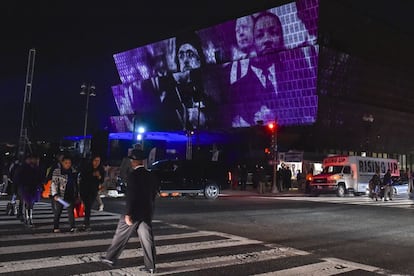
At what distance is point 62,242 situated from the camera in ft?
29.3

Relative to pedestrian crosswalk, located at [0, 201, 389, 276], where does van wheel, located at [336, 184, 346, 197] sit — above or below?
above

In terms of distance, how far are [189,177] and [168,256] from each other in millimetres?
14240

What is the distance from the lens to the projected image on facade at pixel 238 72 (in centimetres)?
5775

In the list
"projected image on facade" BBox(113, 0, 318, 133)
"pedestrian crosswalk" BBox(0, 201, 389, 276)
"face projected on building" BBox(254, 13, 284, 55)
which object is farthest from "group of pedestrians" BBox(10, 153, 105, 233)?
"face projected on building" BBox(254, 13, 284, 55)

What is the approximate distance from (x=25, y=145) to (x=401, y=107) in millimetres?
60590

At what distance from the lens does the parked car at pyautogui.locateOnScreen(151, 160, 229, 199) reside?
2178 centimetres

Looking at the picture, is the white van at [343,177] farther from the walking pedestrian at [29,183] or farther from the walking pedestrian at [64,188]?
the walking pedestrian at [64,188]

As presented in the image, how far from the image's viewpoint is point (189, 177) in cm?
2217

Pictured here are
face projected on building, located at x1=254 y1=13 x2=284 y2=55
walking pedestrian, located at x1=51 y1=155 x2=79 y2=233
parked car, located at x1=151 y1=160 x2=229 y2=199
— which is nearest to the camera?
walking pedestrian, located at x1=51 y1=155 x2=79 y2=233

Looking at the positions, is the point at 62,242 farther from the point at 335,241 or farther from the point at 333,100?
the point at 333,100

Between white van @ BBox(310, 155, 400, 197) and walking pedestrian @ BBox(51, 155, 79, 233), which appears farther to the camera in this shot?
white van @ BBox(310, 155, 400, 197)

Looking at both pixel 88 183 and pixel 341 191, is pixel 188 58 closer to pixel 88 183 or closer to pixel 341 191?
pixel 341 191

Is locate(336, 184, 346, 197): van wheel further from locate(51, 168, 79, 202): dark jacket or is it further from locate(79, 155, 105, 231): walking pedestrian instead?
locate(51, 168, 79, 202): dark jacket

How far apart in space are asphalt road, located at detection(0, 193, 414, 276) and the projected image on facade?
1451 inches
